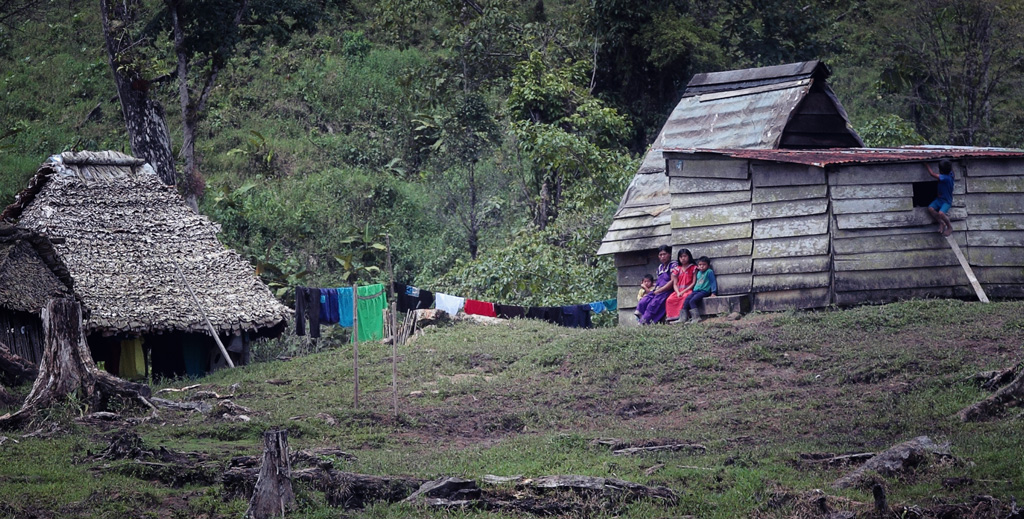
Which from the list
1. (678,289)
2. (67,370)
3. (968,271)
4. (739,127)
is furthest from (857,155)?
(67,370)

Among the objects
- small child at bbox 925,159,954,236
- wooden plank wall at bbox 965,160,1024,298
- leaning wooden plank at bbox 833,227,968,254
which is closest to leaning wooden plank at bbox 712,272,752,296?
leaning wooden plank at bbox 833,227,968,254

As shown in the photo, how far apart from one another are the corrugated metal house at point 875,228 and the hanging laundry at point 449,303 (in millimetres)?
6266

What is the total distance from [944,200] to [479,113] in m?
15.7

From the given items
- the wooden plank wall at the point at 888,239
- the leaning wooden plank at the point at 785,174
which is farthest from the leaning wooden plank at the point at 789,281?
the leaning wooden plank at the point at 785,174

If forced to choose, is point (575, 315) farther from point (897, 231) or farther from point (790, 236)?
point (897, 231)

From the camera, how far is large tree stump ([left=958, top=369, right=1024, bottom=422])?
10.3 meters

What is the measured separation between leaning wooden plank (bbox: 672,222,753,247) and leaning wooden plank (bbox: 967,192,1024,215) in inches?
129

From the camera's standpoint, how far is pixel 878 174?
15.6m

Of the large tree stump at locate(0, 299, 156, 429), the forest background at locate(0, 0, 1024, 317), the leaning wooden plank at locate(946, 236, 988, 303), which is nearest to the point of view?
the large tree stump at locate(0, 299, 156, 429)

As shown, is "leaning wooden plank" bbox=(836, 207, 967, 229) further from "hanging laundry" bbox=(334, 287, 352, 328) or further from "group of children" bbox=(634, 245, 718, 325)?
"hanging laundry" bbox=(334, 287, 352, 328)

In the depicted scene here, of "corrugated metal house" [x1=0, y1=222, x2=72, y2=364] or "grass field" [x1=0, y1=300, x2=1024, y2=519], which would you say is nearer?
"grass field" [x1=0, y1=300, x2=1024, y2=519]

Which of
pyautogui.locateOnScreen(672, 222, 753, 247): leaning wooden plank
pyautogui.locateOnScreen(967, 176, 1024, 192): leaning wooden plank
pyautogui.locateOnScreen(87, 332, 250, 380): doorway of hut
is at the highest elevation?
pyautogui.locateOnScreen(967, 176, 1024, 192): leaning wooden plank

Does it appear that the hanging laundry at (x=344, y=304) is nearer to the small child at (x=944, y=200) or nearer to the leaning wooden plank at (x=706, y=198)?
the leaning wooden plank at (x=706, y=198)

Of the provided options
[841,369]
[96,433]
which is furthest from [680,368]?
[96,433]
